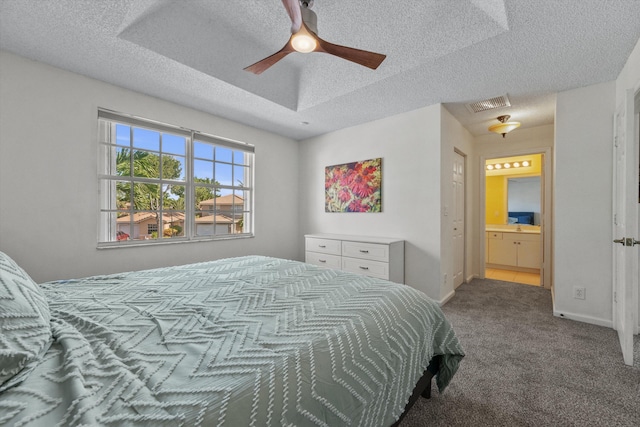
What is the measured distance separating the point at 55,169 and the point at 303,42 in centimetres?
255

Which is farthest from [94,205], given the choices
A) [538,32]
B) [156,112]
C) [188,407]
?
[538,32]

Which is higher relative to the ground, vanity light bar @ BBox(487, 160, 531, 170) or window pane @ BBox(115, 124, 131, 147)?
vanity light bar @ BBox(487, 160, 531, 170)

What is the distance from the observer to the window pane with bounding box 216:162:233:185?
3.86 metres

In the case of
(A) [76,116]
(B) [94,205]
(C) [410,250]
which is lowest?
(C) [410,250]

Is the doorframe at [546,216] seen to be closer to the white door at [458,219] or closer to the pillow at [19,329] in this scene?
the white door at [458,219]

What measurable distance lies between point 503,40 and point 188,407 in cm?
289

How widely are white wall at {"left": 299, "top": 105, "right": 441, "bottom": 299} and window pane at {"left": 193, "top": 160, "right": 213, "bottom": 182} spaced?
5.97 ft

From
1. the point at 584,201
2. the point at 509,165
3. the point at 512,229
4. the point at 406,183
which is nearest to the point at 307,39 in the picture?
the point at 406,183

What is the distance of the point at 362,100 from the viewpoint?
322 cm

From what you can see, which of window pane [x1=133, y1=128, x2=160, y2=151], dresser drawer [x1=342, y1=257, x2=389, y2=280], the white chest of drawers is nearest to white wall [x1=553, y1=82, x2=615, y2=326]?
the white chest of drawers

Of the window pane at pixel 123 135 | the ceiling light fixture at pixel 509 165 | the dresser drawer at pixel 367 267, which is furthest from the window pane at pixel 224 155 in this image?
the ceiling light fixture at pixel 509 165

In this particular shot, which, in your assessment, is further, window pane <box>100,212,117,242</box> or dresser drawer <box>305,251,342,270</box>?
dresser drawer <box>305,251,342,270</box>

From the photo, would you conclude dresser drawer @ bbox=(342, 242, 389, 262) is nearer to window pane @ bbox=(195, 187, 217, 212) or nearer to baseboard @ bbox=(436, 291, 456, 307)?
baseboard @ bbox=(436, 291, 456, 307)

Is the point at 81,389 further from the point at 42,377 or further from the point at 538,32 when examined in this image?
the point at 538,32
